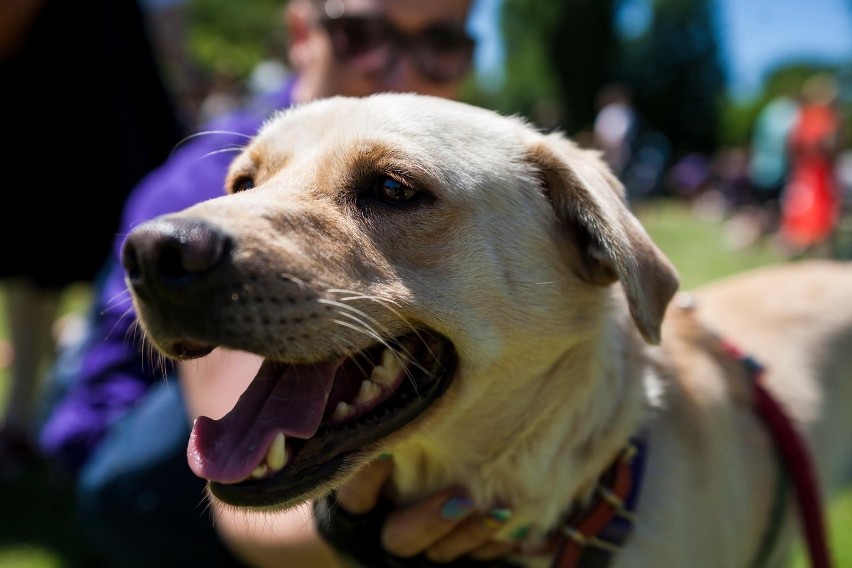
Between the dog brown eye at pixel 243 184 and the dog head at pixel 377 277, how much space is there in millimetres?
32

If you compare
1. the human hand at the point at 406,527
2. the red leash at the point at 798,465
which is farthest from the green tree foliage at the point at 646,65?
the human hand at the point at 406,527

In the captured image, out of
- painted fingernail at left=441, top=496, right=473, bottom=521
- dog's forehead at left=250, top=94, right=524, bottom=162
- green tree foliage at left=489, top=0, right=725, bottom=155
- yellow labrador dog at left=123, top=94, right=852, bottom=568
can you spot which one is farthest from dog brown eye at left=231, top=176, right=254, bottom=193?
green tree foliage at left=489, top=0, right=725, bottom=155

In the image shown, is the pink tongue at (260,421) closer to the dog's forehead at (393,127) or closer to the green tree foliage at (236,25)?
the dog's forehead at (393,127)

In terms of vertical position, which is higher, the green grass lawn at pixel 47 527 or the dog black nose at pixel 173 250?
the dog black nose at pixel 173 250

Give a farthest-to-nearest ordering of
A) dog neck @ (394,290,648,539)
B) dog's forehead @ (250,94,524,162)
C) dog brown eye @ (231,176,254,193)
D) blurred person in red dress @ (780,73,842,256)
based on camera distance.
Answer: blurred person in red dress @ (780,73,842,256) < dog brown eye @ (231,176,254,193) < dog neck @ (394,290,648,539) < dog's forehead @ (250,94,524,162)

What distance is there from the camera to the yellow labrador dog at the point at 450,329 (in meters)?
1.67

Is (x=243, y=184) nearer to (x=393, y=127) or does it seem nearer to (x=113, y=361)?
(x=393, y=127)

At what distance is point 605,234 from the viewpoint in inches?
77.0

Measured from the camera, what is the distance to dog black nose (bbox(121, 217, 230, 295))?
1518 mm

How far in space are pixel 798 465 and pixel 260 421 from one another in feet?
5.92

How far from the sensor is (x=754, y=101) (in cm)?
3825

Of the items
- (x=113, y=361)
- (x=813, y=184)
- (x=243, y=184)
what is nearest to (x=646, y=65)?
(x=813, y=184)


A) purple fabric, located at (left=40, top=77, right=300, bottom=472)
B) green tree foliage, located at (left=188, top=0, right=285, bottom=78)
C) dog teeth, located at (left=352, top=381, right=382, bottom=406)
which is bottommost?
green tree foliage, located at (left=188, top=0, right=285, bottom=78)

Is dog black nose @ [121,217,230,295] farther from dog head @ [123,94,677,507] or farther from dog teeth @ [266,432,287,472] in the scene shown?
dog teeth @ [266,432,287,472]
